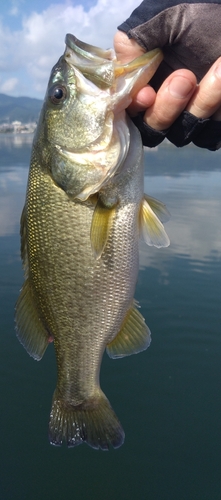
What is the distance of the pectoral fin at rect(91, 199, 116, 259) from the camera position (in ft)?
7.67

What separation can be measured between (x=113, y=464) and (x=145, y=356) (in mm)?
2415

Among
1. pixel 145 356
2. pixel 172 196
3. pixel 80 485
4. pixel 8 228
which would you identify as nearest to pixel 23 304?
pixel 80 485

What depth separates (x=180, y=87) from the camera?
2.22 meters

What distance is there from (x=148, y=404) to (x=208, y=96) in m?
6.01

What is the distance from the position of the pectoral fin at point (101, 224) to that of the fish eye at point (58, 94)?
641 millimetres

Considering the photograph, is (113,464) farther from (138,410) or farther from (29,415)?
(29,415)

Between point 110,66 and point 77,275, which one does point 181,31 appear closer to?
→ point 110,66

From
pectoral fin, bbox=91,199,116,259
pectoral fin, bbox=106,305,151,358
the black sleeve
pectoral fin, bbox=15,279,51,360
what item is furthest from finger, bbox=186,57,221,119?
pectoral fin, bbox=15,279,51,360

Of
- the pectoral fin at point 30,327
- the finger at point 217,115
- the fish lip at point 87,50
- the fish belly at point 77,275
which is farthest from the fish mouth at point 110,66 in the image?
the pectoral fin at point 30,327

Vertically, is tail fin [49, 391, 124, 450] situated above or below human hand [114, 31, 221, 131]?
below

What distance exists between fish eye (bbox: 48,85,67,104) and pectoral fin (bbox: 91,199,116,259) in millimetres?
641

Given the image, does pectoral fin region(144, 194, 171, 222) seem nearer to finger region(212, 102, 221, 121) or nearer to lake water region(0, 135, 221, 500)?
finger region(212, 102, 221, 121)

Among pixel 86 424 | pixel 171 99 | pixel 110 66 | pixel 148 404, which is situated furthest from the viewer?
pixel 148 404

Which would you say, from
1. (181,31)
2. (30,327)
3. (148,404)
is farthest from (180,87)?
(148,404)
